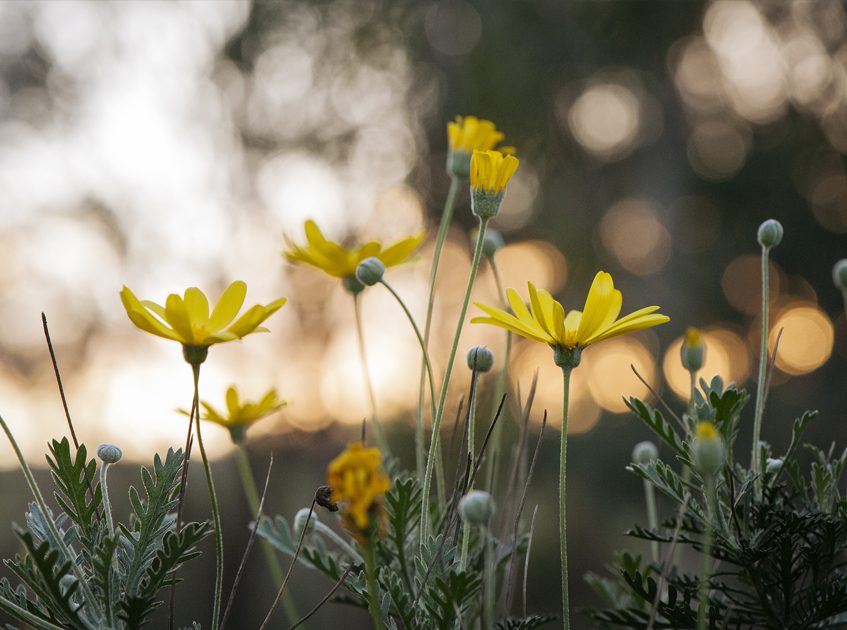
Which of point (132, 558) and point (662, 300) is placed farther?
point (662, 300)

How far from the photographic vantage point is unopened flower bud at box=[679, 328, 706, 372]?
24.0 inches

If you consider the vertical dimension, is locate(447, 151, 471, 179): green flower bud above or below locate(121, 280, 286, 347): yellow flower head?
above

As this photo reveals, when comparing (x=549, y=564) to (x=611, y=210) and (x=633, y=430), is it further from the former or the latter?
(x=611, y=210)

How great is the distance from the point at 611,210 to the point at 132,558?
20.5 ft

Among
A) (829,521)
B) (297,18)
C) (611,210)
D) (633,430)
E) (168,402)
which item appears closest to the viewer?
(829,521)

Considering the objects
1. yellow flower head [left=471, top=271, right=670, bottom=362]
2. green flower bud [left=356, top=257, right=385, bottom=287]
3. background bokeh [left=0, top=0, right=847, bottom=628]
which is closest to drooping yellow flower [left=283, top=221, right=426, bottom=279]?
green flower bud [left=356, top=257, right=385, bottom=287]

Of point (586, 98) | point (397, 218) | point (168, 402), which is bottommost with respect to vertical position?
point (168, 402)

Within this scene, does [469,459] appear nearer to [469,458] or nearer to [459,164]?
[469,458]

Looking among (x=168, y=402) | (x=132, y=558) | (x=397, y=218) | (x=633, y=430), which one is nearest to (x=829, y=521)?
(x=132, y=558)

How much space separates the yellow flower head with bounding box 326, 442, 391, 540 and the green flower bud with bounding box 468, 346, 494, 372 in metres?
0.23

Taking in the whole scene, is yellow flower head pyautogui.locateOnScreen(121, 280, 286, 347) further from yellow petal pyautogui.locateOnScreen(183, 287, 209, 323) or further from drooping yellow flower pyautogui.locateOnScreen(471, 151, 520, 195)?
drooping yellow flower pyautogui.locateOnScreen(471, 151, 520, 195)

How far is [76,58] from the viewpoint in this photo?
5551mm

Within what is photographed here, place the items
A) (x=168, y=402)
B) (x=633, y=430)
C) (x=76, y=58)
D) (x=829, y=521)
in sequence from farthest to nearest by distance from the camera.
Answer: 1. (x=76, y=58)
2. (x=633, y=430)
3. (x=168, y=402)
4. (x=829, y=521)

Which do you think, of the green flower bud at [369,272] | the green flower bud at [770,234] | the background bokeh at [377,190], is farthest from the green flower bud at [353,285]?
the background bokeh at [377,190]
